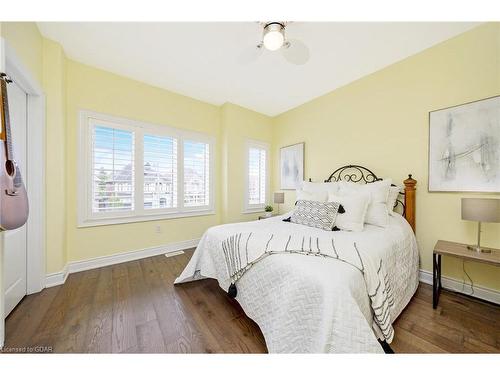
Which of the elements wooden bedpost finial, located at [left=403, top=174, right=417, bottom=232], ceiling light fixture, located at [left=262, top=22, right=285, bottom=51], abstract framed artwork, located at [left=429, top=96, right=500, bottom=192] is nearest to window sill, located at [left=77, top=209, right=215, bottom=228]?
ceiling light fixture, located at [left=262, top=22, right=285, bottom=51]

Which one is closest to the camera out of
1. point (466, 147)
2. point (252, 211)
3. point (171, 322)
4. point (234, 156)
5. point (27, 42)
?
point (171, 322)

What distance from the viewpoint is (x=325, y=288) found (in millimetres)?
981

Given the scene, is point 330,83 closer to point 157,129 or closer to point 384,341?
point 157,129

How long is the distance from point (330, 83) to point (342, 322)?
300cm

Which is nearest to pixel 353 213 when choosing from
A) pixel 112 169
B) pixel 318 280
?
pixel 318 280

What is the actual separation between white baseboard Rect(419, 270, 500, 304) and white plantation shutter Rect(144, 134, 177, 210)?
3.50 metres

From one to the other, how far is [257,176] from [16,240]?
333cm

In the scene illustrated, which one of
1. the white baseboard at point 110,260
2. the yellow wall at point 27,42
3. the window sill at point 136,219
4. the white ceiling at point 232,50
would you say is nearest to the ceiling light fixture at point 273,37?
the white ceiling at point 232,50

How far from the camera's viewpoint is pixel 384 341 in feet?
4.01

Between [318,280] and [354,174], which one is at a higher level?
[354,174]

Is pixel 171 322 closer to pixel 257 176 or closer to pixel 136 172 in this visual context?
pixel 136 172

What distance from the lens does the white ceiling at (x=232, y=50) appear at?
5.96 ft

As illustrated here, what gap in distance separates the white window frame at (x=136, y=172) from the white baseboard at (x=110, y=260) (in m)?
0.47

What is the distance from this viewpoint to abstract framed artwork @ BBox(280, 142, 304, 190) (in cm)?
356
